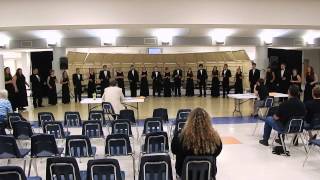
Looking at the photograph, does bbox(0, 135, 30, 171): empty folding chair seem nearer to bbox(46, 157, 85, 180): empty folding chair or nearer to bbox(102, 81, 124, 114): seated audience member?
bbox(46, 157, 85, 180): empty folding chair

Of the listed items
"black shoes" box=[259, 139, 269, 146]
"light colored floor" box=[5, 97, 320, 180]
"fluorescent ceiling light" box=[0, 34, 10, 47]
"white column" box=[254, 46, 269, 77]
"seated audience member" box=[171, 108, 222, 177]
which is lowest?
"light colored floor" box=[5, 97, 320, 180]

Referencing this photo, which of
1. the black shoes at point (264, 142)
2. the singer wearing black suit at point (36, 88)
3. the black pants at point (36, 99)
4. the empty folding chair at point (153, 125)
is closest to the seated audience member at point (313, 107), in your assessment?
the black shoes at point (264, 142)

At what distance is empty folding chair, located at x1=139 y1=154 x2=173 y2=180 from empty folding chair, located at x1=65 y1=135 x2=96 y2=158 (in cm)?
150

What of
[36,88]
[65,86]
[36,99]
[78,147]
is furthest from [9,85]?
[78,147]

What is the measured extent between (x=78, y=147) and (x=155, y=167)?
5.47 feet


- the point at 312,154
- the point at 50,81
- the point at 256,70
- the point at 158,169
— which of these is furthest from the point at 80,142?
the point at 256,70

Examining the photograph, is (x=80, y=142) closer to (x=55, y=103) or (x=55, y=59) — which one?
(x=55, y=103)

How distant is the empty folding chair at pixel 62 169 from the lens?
3.48 metres

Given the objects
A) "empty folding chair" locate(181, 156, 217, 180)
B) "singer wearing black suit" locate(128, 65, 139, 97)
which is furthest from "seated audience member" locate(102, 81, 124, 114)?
"singer wearing black suit" locate(128, 65, 139, 97)

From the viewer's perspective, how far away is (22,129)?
5984 millimetres

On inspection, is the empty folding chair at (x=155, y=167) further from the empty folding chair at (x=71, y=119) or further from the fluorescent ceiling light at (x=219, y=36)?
the fluorescent ceiling light at (x=219, y=36)

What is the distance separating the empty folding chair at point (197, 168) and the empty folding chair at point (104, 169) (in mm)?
661

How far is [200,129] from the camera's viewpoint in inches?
146

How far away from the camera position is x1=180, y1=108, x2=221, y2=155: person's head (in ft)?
12.0
